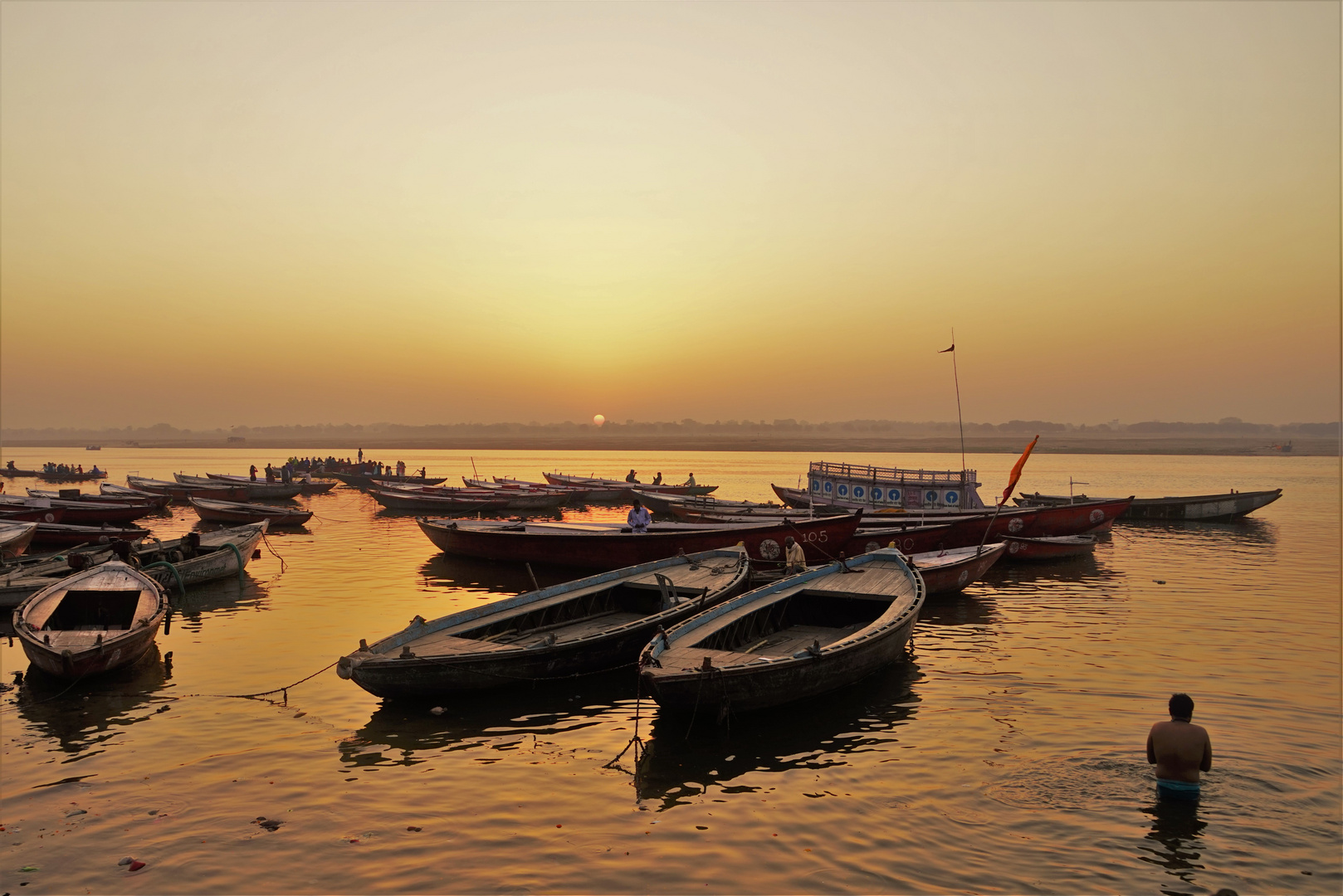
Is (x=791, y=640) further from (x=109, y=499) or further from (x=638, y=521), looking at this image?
(x=109, y=499)

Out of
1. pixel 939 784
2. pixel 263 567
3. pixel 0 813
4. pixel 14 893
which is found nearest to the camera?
pixel 14 893

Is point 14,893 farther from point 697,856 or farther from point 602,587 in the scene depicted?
point 602,587

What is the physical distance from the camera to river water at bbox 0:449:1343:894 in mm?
8203

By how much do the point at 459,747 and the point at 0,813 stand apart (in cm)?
536

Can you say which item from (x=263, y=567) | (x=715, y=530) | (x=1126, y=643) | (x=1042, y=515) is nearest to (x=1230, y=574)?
(x=1042, y=515)

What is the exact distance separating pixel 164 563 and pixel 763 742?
18748 millimetres

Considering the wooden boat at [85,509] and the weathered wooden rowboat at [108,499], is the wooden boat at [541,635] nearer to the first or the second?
the wooden boat at [85,509]

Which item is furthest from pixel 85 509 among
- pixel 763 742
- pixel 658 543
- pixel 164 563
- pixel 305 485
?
pixel 763 742

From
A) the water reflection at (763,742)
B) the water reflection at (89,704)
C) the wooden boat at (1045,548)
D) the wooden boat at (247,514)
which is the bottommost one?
the water reflection at (763,742)

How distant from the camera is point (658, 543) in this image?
2616cm

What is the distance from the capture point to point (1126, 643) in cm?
1800

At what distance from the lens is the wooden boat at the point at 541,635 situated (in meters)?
12.7

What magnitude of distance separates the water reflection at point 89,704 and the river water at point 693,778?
0.06m

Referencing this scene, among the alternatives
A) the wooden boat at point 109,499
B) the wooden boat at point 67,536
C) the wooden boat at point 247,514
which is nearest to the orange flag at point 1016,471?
the wooden boat at point 67,536
